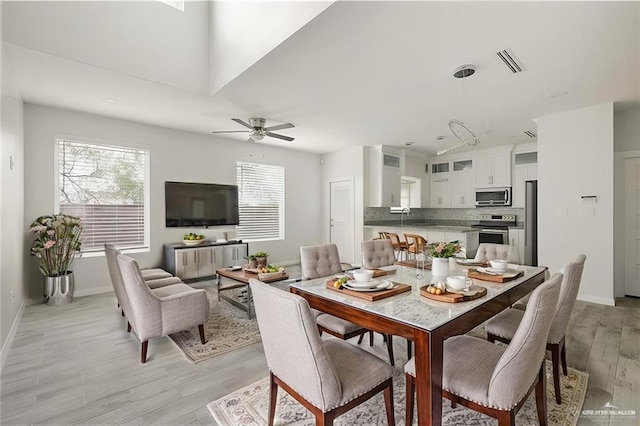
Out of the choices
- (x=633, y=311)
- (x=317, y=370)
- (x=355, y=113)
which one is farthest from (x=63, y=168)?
(x=633, y=311)

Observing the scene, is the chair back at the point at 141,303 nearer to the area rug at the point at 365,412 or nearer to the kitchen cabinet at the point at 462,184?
the area rug at the point at 365,412

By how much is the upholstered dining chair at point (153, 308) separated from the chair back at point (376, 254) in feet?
5.40

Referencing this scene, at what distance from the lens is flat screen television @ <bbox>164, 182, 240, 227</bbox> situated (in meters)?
5.41

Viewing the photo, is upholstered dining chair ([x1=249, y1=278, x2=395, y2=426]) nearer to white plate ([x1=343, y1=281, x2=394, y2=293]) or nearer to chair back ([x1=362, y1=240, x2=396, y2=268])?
white plate ([x1=343, y1=281, x2=394, y2=293])

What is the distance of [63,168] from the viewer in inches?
176

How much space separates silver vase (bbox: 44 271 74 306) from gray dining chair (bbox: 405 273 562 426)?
4635 millimetres

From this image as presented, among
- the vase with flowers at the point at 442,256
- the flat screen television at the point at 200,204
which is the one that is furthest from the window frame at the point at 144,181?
the vase with flowers at the point at 442,256

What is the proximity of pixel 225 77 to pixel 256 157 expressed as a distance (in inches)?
123

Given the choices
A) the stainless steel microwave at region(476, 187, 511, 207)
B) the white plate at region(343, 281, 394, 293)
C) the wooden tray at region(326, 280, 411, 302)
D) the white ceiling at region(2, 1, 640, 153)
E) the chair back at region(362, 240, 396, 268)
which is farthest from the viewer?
the stainless steel microwave at region(476, 187, 511, 207)

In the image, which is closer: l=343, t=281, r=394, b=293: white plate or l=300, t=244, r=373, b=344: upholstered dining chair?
l=343, t=281, r=394, b=293: white plate

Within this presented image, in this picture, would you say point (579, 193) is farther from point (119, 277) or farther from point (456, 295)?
point (119, 277)

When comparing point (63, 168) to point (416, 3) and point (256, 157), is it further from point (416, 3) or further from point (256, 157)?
point (416, 3)

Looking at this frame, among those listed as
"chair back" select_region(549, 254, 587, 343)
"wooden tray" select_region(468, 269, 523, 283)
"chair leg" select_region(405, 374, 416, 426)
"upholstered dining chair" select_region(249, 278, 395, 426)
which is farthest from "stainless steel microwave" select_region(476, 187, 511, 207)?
"upholstered dining chair" select_region(249, 278, 395, 426)

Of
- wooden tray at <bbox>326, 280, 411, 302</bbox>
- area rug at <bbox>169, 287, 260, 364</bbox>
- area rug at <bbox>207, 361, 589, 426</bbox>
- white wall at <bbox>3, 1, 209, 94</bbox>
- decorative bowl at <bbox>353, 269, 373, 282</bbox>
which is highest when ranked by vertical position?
white wall at <bbox>3, 1, 209, 94</bbox>
